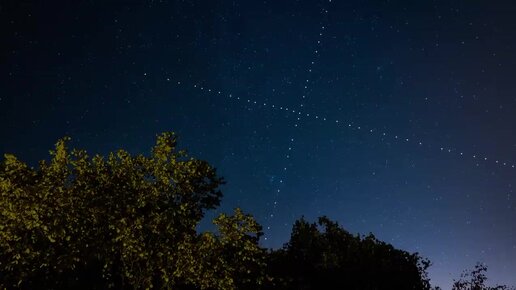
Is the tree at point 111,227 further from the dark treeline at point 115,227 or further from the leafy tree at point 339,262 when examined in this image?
Result: the leafy tree at point 339,262

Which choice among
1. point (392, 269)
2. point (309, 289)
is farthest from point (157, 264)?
point (392, 269)

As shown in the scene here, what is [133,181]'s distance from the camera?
80.3ft

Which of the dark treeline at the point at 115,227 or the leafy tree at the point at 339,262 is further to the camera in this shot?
the leafy tree at the point at 339,262

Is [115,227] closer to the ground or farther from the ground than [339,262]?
closer to the ground

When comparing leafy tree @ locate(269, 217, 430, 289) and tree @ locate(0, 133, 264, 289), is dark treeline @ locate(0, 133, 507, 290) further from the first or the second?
leafy tree @ locate(269, 217, 430, 289)

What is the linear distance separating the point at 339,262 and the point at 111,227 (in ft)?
119

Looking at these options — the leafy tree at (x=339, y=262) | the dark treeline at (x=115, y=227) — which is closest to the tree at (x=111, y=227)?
the dark treeline at (x=115, y=227)

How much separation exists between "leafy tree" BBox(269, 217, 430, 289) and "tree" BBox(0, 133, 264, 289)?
83.6 feet

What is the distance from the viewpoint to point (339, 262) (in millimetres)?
54062

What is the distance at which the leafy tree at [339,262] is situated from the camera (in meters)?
52.8

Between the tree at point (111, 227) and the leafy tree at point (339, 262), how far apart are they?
25492mm

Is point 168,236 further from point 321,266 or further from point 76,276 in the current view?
point 321,266

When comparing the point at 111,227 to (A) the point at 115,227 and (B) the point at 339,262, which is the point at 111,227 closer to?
(A) the point at 115,227

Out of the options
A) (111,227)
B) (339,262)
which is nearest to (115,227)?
(111,227)
